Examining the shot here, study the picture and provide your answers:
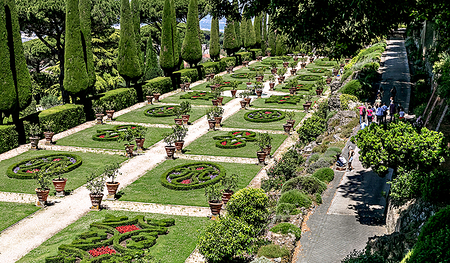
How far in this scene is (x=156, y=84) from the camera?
147 ft

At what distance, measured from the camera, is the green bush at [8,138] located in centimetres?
2781

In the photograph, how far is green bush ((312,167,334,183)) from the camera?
67.6ft

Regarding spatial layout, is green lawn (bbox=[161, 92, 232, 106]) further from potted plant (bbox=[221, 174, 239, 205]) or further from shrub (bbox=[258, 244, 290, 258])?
shrub (bbox=[258, 244, 290, 258])

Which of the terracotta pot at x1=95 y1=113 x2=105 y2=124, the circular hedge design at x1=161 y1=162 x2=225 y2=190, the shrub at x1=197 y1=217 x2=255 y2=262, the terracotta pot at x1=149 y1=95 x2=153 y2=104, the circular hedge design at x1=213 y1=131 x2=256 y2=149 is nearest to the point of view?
the shrub at x1=197 y1=217 x2=255 y2=262

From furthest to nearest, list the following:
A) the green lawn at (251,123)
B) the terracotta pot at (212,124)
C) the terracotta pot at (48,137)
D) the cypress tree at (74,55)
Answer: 1. the cypress tree at (74,55)
2. the green lawn at (251,123)
3. the terracotta pot at (212,124)
4. the terracotta pot at (48,137)

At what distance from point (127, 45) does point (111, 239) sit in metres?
27.8

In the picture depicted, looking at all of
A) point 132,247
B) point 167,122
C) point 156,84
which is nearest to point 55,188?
point 132,247

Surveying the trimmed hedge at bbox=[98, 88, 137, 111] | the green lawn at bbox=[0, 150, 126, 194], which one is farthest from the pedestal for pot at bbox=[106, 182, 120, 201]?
the trimmed hedge at bbox=[98, 88, 137, 111]

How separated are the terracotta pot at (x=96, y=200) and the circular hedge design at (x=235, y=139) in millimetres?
10561

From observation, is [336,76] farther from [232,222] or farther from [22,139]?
[232,222]

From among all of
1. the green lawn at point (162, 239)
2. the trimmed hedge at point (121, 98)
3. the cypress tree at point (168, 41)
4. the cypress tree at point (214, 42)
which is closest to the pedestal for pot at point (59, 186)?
the green lawn at point (162, 239)

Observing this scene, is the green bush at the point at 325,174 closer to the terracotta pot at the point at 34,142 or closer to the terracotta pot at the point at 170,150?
the terracotta pot at the point at 170,150

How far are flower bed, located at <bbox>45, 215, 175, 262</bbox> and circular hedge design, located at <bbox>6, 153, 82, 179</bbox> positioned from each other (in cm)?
674

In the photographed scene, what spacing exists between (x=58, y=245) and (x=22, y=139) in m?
15.2
